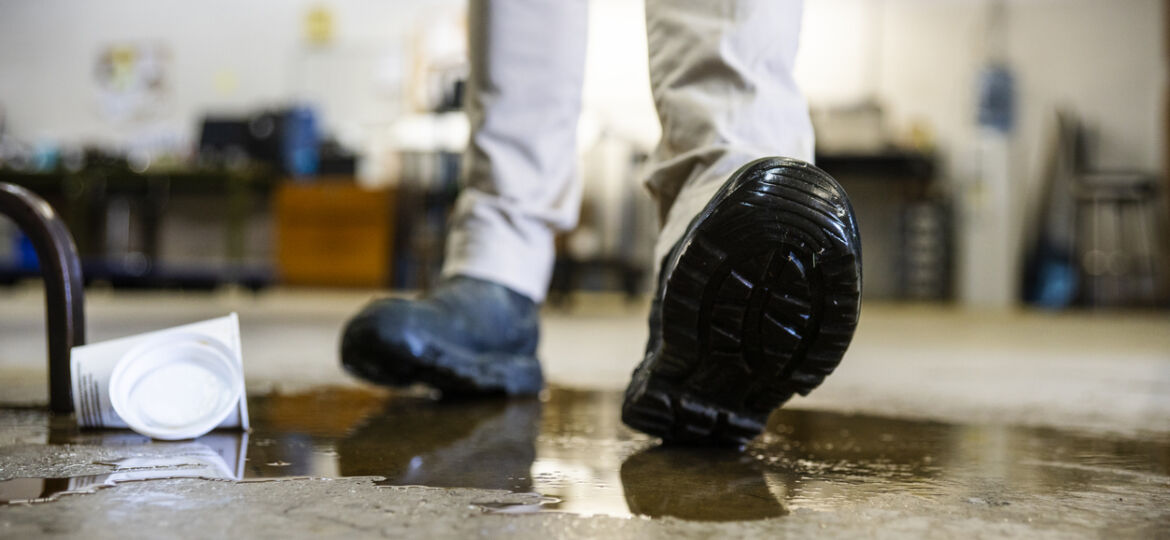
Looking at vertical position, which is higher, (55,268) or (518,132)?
(518,132)

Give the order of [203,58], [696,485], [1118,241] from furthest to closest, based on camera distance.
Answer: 1. [203,58]
2. [1118,241]
3. [696,485]

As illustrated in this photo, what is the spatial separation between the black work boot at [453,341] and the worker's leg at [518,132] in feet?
0.12

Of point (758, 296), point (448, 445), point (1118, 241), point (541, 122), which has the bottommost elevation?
point (1118, 241)

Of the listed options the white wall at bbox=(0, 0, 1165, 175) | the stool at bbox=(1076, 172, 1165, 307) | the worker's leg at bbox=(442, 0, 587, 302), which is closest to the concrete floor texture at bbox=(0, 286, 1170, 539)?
the worker's leg at bbox=(442, 0, 587, 302)

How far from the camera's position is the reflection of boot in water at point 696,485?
1.38 ft

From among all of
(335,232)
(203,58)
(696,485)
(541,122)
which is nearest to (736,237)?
(696,485)

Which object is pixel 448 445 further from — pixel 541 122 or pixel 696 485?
pixel 541 122

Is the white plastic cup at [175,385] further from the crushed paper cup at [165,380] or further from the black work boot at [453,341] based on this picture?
the black work boot at [453,341]

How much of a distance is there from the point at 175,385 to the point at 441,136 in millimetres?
5352

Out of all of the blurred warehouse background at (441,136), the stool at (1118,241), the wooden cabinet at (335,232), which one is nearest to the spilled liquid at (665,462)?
the blurred warehouse background at (441,136)

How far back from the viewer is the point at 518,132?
939mm

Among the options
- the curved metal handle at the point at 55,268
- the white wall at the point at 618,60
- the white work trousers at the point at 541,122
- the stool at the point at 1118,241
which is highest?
the white wall at the point at 618,60

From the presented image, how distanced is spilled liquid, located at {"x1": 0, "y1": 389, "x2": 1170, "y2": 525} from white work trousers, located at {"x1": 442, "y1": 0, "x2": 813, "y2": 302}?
0.17m

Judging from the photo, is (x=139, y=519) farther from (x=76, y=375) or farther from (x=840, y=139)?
(x=840, y=139)
